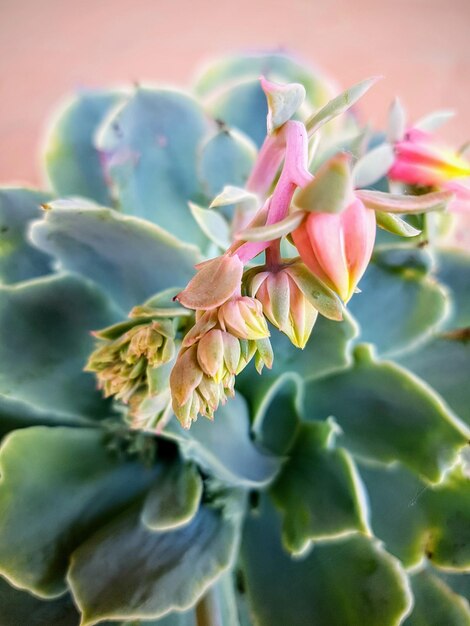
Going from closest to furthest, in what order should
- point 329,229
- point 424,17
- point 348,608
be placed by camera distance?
1. point 329,229
2. point 348,608
3. point 424,17

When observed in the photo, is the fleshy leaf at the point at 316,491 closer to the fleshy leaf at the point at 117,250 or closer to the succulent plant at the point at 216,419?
the succulent plant at the point at 216,419

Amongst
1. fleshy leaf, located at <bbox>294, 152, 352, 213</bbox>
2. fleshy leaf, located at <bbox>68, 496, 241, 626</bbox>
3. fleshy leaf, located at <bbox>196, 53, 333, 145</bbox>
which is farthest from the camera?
fleshy leaf, located at <bbox>196, 53, 333, 145</bbox>

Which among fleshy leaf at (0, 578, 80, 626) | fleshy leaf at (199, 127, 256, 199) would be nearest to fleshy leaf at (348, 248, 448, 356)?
fleshy leaf at (199, 127, 256, 199)

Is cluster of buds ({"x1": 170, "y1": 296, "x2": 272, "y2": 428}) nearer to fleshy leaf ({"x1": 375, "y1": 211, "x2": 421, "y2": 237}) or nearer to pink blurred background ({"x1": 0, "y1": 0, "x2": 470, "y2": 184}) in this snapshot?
fleshy leaf ({"x1": 375, "y1": 211, "x2": 421, "y2": 237})

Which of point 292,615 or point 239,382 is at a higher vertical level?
point 239,382

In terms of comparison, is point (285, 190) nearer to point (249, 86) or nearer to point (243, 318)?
point (243, 318)

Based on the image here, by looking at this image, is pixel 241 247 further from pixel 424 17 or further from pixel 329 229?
pixel 424 17

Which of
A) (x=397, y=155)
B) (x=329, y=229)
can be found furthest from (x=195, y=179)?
(x=329, y=229)
